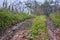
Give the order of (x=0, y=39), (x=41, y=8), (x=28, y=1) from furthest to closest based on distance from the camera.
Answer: (x=41, y=8), (x=28, y=1), (x=0, y=39)

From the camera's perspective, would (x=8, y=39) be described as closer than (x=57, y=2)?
Yes

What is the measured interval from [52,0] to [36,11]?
26.0ft

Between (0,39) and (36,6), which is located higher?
(0,39)

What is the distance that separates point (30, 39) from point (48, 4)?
4962cm

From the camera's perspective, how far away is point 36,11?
56.5 meters

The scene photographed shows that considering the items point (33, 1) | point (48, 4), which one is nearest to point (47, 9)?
point (48, 4)

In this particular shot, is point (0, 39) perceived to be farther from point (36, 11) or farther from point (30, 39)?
point (36, 11)

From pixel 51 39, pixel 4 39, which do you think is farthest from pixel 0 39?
pixel 51 39

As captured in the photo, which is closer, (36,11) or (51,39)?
(51,39)

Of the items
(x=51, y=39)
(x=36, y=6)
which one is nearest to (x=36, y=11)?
(x=36, y=6)

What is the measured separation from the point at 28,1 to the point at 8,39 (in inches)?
1794

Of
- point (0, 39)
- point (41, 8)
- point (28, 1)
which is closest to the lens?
point (0, 39)

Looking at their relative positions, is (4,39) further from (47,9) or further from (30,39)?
(47,9)

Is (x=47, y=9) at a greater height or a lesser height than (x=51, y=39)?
lesser
